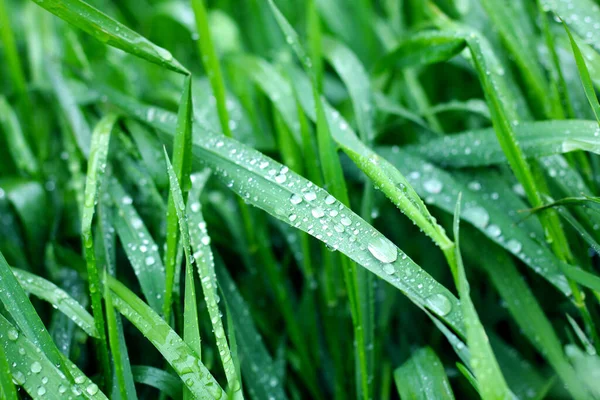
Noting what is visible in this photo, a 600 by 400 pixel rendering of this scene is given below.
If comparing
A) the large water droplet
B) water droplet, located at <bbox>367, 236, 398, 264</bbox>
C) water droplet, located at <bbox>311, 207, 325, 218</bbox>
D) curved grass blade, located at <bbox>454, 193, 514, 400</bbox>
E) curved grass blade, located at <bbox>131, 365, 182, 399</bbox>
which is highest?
the large water droplet

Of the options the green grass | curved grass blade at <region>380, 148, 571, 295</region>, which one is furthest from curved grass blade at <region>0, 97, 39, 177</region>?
curved grass blade at <region>380, 148, 571, 295</region>

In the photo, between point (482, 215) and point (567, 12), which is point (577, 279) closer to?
point (482, 215)

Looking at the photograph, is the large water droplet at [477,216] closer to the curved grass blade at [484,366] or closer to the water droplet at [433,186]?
the water droplet at [433,186]

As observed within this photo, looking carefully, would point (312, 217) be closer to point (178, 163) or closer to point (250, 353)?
point (178, 163)

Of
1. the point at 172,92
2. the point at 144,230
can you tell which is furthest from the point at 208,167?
the point at 172,92

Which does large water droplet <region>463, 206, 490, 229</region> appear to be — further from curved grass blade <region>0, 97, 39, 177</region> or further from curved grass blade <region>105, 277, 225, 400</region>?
curved grass blade <region>0, 97, 39, 177</region>

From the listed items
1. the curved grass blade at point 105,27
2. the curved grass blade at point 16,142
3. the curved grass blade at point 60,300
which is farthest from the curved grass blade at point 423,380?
the curved grass blade at point 16,142

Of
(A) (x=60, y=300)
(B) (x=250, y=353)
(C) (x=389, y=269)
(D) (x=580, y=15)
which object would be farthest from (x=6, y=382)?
(D) (x=580, y=15)
